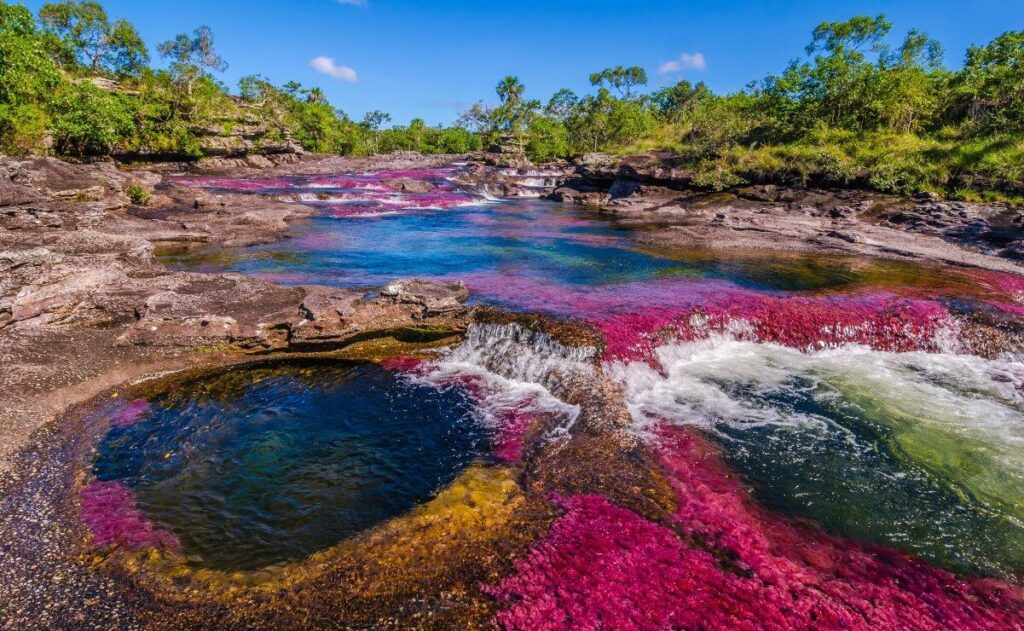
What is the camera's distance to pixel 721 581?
238 inches

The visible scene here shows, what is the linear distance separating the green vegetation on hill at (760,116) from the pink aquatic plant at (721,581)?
1362 inches

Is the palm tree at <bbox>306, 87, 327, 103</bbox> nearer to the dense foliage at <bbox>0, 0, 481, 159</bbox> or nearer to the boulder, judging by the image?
the dense foliage at <bbox>0, 0, 481, 159</bbox>

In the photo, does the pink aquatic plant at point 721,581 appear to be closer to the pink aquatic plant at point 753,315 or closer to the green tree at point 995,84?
the pink aquatic plant at point 753,315

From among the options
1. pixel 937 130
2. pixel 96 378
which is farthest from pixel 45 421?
pixel 937 130

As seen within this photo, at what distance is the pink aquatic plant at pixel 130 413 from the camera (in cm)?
923

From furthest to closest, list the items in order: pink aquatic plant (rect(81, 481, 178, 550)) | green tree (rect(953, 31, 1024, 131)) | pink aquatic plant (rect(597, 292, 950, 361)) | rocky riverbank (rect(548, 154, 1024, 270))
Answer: green tree (rect(953, 31, 1024, 131)) → rocky riverbank (rect(548, 154, 1024, 270)) → pink aquatic plant (rect(597, 292, 950, 361)) → pink aquatic plant (rect(81, 481, 178, 550))

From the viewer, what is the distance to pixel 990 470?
9.10 m

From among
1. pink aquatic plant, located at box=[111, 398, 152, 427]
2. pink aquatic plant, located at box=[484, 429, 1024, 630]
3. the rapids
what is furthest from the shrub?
pink aquatic plant, located at box=[484, 429, 1024, 630]

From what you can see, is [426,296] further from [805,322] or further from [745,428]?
[805,322]

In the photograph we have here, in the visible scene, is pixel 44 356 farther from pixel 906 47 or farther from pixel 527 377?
pixel 906 47

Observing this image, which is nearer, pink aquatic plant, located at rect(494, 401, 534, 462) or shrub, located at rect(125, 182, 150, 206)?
pink aquatic plant, located at rect(494, 401, 534, 462)

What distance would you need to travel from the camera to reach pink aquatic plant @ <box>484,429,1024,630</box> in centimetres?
550

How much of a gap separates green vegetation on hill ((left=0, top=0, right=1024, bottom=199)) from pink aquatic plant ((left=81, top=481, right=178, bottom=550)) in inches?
1577

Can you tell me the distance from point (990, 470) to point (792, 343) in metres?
6.14
